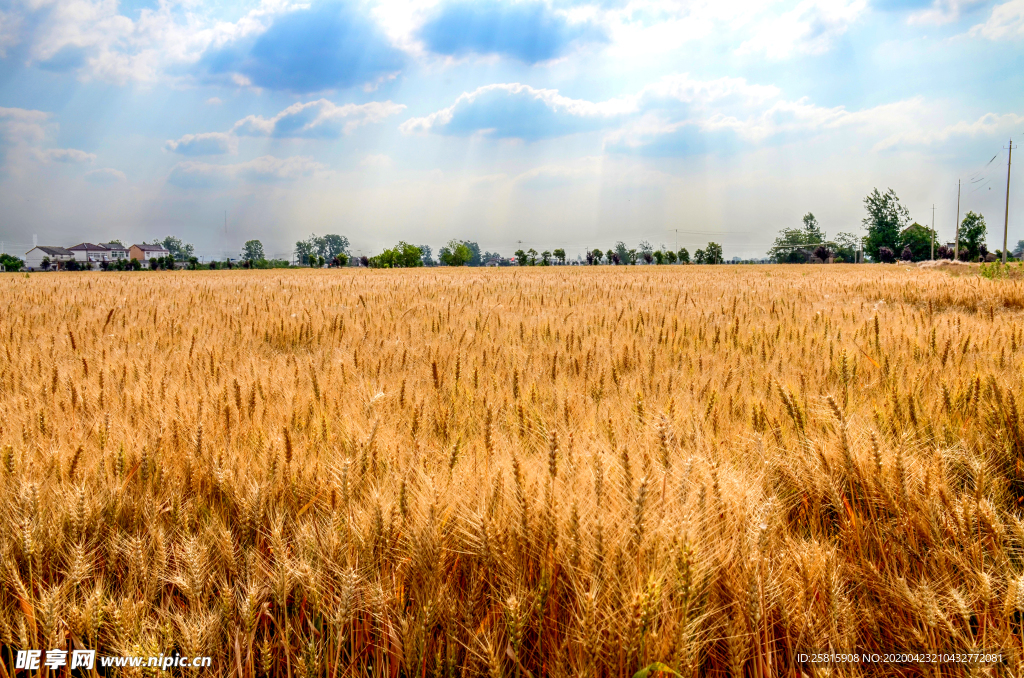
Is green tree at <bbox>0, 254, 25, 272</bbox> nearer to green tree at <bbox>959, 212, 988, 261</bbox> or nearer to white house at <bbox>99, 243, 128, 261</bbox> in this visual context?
white house at <bbox>99, 243, 128, 261</bbox>

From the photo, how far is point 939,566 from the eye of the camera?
1.15m

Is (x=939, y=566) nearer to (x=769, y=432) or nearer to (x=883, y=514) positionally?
(x=883, y=514)

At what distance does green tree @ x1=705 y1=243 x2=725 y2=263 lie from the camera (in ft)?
316

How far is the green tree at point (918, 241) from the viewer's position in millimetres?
85312

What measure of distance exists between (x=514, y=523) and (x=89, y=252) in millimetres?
169173

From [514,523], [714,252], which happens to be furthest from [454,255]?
[514,523]

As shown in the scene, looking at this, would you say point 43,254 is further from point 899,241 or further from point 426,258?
point 899,241

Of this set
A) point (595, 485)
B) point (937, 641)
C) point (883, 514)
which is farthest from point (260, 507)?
point (883, 514)

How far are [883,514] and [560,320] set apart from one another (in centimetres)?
391

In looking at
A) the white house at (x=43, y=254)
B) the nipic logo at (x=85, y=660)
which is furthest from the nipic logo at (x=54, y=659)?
the white house at (x=43, y=254)

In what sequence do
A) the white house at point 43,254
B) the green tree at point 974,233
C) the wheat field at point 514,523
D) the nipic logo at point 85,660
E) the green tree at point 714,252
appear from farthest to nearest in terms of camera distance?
1. the white house at point 43,254
2. the green tree at point 714,252
3. the green tree at point 974,233
4. the wheat field at point 514,523
5. the nipic logo at point 85,660

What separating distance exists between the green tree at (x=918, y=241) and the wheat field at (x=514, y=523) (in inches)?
4166

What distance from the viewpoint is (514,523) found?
1.23 m

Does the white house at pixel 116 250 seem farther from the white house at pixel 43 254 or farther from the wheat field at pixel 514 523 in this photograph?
the wheat field at pixel 514 523
